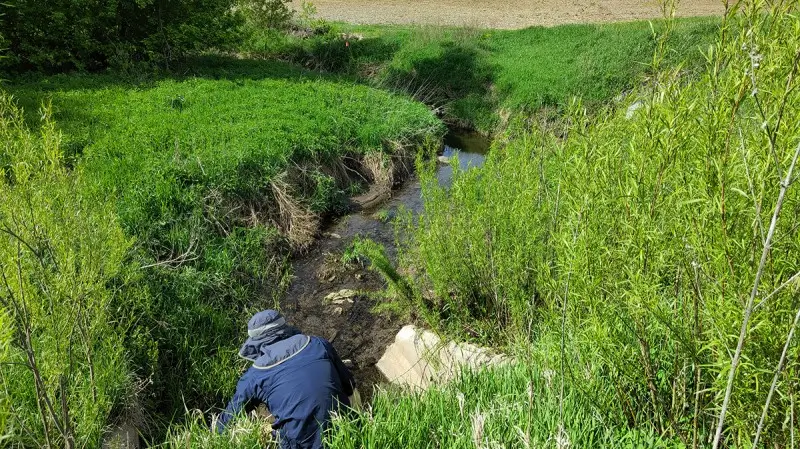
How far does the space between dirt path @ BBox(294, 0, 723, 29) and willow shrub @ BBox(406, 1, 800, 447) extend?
18965 millimetres

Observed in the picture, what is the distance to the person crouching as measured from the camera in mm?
3658

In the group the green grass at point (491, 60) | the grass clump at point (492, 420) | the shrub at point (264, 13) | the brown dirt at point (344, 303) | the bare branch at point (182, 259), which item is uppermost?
the shrub at point (264, 13)

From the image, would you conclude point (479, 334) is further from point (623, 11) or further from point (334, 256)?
point (623, 11)

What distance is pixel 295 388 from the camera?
12.2ft

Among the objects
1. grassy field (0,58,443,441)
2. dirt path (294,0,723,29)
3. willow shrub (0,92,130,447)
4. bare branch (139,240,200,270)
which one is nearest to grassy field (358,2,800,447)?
willow shrub (0,92,130,447)

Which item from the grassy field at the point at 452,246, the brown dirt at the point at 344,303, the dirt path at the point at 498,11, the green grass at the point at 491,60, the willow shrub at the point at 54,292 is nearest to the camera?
the grassy field at the point at 452,246

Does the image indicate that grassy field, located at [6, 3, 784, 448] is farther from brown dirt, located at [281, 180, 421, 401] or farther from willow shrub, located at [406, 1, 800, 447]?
brown dirt, located at [281, 180, 421, 401]

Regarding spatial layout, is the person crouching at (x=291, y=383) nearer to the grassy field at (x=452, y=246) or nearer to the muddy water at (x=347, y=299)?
the grassy field at (x=452, y=246)

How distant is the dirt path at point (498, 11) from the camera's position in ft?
73.8

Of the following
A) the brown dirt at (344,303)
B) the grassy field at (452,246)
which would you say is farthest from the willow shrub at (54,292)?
the brown dirt at (344,303)

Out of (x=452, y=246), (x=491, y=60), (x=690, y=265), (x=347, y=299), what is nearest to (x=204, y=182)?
(x=347, y=299)

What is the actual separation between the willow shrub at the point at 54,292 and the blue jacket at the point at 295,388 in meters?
0.92

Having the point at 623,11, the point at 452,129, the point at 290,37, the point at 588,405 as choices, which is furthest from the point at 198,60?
the point at 623,11

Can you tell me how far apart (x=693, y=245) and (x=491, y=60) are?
48.2 feet
